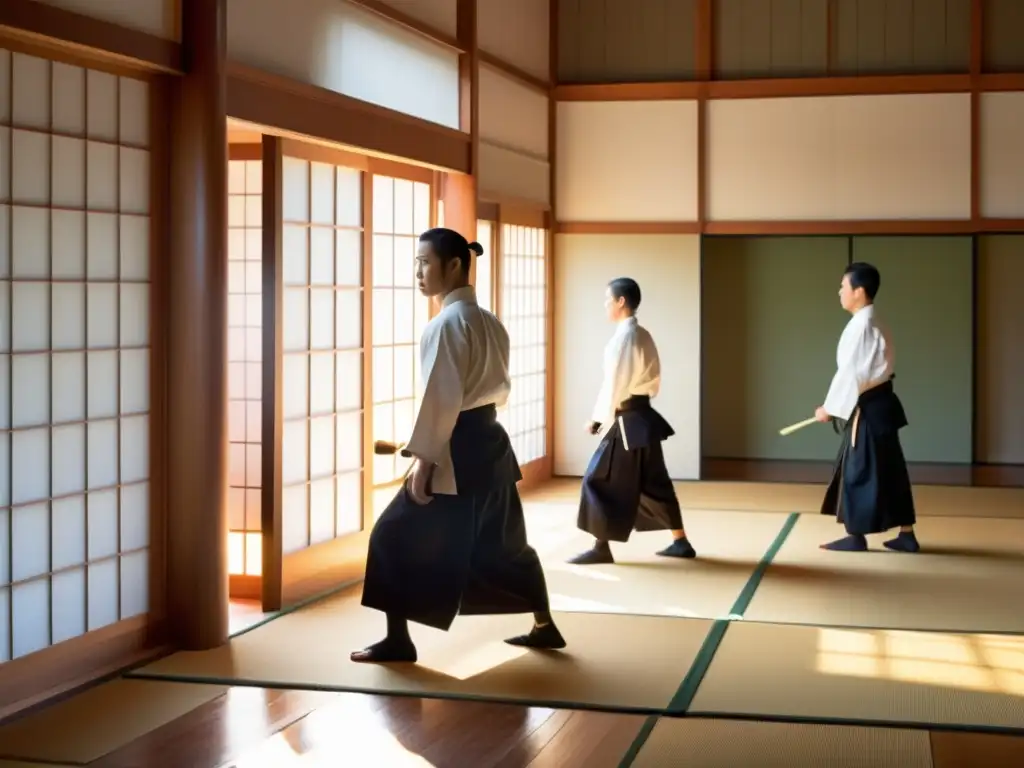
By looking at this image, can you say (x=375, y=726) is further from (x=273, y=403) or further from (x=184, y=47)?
(x=184, y=47)

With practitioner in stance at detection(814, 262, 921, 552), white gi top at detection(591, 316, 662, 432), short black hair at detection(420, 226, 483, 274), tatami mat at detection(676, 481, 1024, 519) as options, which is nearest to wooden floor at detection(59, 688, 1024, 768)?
short black hair at detection(420, 226, 483, 274)

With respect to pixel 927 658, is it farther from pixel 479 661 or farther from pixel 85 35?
pixel 85 35

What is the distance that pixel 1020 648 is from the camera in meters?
4.67

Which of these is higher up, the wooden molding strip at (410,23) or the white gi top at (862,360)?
the wooden molding strip at (410,23)

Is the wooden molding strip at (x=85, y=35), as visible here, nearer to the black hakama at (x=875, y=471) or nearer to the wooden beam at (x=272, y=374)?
the wooden beam at (x=272, y=374)

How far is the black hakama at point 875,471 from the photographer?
6.48 metres

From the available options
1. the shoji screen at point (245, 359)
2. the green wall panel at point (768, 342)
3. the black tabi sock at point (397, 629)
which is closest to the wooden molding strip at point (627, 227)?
the green wall panel at point (768, 342)

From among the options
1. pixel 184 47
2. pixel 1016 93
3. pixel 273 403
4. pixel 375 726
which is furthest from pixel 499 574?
pixel 1016 93

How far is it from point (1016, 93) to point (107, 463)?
6.39 meters

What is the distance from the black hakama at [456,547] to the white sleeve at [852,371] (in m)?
2.42

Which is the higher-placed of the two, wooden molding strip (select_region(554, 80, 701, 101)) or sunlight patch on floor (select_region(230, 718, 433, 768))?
wooden molding strip (select_region(554, 80, 701, 101))

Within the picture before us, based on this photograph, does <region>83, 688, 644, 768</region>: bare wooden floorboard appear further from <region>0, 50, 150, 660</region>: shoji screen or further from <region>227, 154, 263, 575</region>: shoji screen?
<region>227, 154, 263, 575</region>: shoji screen

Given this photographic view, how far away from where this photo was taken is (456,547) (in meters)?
4.43

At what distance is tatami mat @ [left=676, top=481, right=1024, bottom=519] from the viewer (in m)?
7.81
